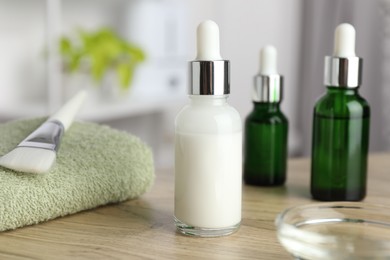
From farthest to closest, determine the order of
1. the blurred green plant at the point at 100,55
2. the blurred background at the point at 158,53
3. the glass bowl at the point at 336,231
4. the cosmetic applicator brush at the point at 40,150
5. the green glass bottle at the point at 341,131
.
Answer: the blurred green plant at the point at 100,55
the blurred background at the point at 158,53
the green glass bottle at the point at 341,131
the cosmetic applicator brush at the point at 40,150
the glass bowl at the point at 336,231

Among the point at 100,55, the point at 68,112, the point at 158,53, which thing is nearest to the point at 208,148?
the point at 68,112

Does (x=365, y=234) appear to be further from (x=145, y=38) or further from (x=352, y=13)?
(x=145, y=38)

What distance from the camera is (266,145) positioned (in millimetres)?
739

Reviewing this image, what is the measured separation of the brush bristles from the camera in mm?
531

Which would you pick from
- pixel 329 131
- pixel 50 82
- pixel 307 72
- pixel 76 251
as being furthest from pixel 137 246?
pixel 307 72

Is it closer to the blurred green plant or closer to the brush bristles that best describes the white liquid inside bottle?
the brush bristles

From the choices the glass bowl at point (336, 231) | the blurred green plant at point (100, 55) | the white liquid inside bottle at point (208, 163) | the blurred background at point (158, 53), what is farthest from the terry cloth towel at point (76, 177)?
A: the blurred green plant at point (100, 55)

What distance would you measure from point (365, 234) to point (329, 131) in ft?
0.57

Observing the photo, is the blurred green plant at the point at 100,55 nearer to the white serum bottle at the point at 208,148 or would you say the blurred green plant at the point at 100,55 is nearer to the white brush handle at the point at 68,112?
the white brush handle at the point at 68,112

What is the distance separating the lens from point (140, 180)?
65 centimetres

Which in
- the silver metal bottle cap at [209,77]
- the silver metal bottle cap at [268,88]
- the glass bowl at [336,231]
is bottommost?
the glass bowl at [336,231]

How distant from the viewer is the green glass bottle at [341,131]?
636 mm

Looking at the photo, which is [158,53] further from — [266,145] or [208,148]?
[208,148]

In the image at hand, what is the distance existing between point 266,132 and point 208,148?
23 cm
